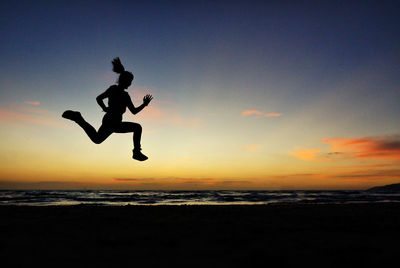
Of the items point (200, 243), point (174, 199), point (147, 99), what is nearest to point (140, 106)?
point (147, 99)

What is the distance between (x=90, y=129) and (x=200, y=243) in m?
3.65

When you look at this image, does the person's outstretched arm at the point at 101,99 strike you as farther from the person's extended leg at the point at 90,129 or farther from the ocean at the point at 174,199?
the ocean at the point at 174,199

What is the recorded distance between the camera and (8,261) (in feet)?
10.3

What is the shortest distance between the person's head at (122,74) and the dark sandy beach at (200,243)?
2956 mm

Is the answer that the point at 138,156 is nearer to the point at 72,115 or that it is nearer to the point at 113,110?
the point at 113,110

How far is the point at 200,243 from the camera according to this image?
408 cm

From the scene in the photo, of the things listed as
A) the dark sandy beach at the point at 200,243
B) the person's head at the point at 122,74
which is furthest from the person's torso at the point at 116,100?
the dark sandy beach at the point at 200,243

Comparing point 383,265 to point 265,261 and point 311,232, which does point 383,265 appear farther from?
point 311,232

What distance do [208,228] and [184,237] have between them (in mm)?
900

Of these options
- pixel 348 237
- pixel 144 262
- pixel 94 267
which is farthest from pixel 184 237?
pixel 348 237

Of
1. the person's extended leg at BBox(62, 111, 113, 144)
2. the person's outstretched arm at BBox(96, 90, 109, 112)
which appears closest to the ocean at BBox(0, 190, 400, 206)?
the person's extended leg at BBox(62, 111, 113, 144)

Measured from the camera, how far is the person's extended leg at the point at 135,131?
6376 mm

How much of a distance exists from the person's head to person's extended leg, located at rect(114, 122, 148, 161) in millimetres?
880

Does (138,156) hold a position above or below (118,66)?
below
